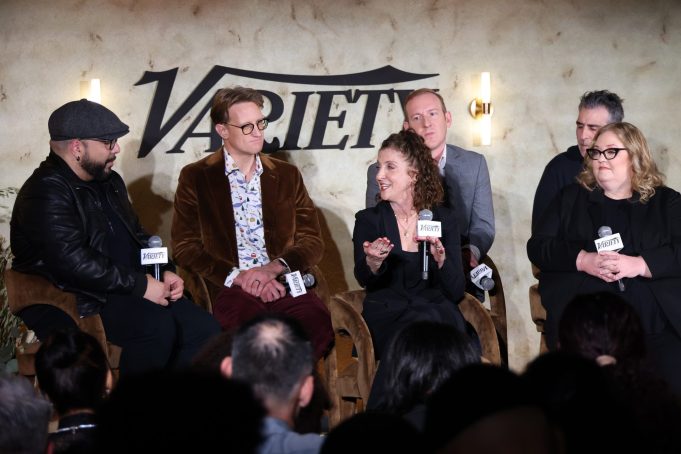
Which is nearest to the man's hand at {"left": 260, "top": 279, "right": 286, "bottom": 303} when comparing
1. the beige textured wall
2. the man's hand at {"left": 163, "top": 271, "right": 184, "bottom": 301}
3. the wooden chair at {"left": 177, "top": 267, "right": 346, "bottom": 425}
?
the wooden chair at {"left": 177, "top": 267, "right": 346, "bottom": 425}

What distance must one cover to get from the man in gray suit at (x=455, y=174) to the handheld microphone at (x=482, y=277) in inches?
12.1

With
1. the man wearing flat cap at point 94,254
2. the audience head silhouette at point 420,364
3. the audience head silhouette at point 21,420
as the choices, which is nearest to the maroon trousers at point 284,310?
the man wearing flat cap at point 94,254

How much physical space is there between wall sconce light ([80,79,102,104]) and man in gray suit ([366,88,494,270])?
1757mm

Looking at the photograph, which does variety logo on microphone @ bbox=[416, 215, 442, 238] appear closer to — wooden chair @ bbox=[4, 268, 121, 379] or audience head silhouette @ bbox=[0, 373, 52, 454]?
wooden chair @ bbox=[4, 268, 121, 379]

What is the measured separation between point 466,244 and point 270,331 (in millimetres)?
2917

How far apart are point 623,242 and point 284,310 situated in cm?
166

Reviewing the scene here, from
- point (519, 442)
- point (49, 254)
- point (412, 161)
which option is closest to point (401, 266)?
point (412, 161)

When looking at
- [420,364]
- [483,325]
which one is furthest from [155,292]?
[420,364]

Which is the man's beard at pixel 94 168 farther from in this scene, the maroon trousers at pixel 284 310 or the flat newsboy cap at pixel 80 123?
the maroon trousers at pixel 284 310

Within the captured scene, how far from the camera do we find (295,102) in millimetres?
6633

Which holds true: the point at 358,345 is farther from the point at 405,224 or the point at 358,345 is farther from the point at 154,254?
A: the point at 154,254

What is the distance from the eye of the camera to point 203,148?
258 inches

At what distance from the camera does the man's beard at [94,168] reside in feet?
16.6

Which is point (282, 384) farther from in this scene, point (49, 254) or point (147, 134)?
point (147, 134)
